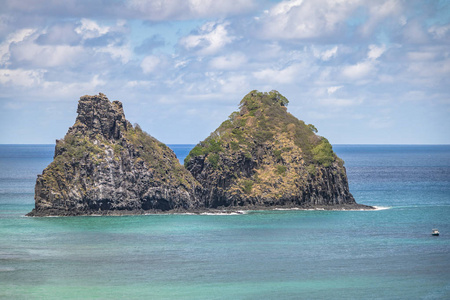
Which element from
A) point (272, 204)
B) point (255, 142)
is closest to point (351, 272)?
point (272, 204)

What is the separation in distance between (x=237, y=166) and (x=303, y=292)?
222 feet

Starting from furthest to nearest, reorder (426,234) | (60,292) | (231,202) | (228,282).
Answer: (231,202) < (426,234) < (228,282) < (60,292)

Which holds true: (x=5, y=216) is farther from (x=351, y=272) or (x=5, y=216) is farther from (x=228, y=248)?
(x=351, y=272)

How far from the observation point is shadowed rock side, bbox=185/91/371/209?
447 feet

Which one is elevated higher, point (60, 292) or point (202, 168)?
point (202, 168)

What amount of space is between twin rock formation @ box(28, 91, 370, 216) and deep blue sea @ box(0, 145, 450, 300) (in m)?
4.44

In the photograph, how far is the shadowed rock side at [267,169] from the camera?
13612 cm

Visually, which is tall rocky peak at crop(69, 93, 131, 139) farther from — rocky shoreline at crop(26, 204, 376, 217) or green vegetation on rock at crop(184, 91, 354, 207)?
green vegetation on rock at crop(184, 91, 354, 207)

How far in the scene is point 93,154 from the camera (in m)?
126

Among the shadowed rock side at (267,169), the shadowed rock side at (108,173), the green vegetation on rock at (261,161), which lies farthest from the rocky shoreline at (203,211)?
the green vegetation on rock at (261,161)

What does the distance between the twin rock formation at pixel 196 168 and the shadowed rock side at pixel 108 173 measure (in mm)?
167

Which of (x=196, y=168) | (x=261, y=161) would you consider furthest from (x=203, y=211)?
(x=261, y=161)

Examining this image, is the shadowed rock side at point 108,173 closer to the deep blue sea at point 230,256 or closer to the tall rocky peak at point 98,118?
the tall rocky peak at point 98,118

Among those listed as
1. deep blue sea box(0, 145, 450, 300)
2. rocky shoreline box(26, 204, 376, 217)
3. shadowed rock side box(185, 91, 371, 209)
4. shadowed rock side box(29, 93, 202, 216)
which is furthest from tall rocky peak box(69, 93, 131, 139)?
shadowed rock side box(185, 91, 371, 209)
